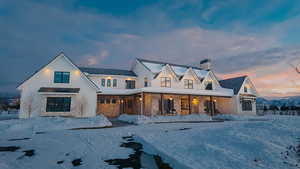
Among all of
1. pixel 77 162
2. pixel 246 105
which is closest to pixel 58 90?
pixel 77 162

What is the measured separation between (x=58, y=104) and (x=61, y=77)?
3117 millimetres

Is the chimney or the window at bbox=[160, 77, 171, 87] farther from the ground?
the chimney

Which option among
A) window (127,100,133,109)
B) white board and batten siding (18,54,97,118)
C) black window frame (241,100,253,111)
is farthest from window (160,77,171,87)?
black window frame (241,100,253,111)

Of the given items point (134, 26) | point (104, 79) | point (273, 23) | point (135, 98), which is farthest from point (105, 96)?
point (273, 23)

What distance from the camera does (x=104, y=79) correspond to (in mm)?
22375

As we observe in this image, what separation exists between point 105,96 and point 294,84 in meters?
20.3

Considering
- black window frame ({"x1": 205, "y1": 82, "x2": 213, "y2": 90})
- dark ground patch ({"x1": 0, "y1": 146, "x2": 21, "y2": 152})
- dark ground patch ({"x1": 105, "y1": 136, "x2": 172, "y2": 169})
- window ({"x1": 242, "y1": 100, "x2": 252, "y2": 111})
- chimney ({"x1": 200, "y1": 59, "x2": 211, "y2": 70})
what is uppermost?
chimney ({"x1": 200, "y1": 59, "x2": 211, "y2": 70})

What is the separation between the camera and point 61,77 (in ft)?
58.2

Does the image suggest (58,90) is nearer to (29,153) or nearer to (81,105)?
(81,105)

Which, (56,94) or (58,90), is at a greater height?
(58,90)

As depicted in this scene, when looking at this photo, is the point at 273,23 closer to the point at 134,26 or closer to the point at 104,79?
the point at 134,26

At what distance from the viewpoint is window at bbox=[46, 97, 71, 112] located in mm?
16766

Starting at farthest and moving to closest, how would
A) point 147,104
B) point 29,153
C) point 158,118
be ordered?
point 147,104, point 158,118, point 29,153

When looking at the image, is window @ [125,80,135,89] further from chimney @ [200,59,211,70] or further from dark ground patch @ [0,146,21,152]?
dark ground patch @ [0,146,21,152]
